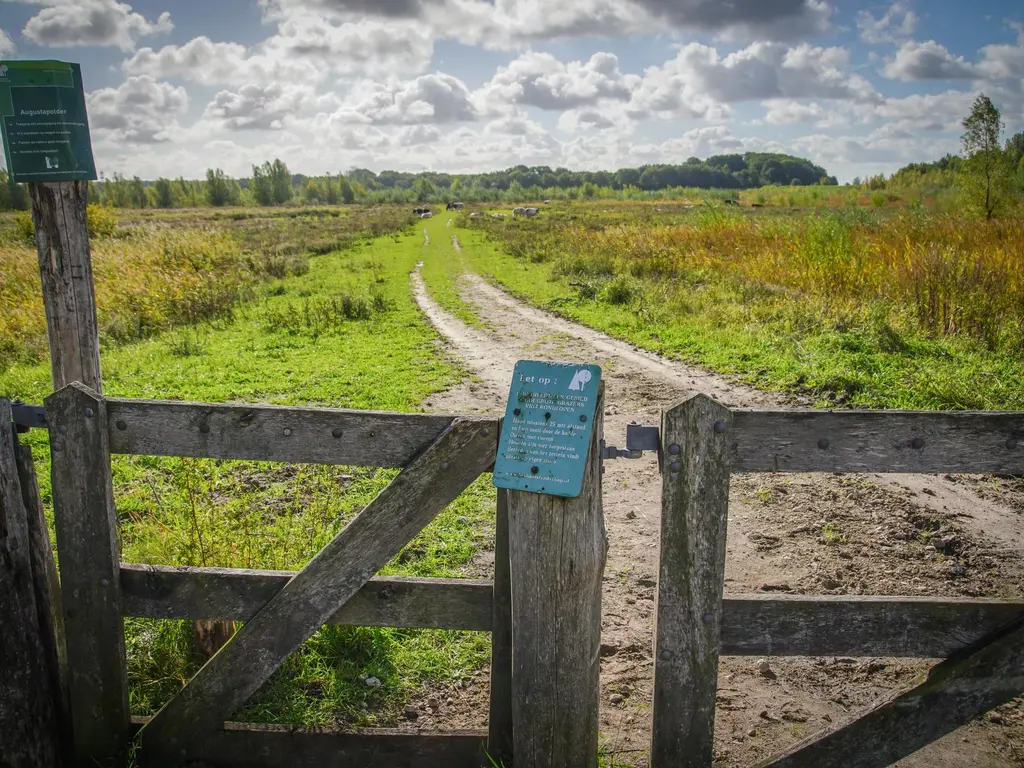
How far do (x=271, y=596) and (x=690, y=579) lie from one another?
1.60m

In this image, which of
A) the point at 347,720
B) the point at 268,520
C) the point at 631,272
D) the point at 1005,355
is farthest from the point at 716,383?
the point at 631,272

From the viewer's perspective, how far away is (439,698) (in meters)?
3.67

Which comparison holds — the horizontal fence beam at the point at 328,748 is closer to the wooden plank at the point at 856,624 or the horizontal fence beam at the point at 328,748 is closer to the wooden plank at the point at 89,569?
the wooden plank at the point at 89,569

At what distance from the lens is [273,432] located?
2.59 m

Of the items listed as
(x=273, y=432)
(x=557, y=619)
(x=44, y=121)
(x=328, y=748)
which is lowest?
(x=328, y=748)

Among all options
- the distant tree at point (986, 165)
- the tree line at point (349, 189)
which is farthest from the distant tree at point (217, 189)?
the distant tree at point (986, 165)

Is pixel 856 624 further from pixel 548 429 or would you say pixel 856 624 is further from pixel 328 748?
pixel 328 748

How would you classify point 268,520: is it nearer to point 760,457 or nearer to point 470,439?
point 470,439

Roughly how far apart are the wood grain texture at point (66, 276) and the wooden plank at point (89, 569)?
3.06 feet

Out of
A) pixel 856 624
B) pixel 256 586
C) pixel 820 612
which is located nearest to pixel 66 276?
pixel 256 586

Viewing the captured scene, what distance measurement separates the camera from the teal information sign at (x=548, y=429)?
7.31ft

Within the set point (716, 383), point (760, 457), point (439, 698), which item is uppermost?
point (760, 457)

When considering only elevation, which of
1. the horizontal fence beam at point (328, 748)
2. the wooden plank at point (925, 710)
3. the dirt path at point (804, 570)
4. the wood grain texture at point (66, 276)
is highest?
the wood grain texture at point (66, 276)

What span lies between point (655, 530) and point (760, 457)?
330 cm
